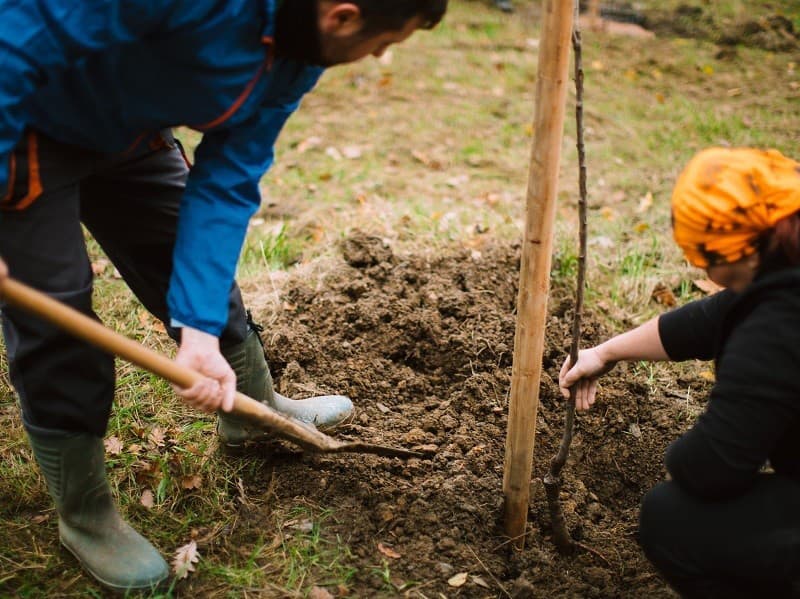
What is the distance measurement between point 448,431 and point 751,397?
1.32 meters

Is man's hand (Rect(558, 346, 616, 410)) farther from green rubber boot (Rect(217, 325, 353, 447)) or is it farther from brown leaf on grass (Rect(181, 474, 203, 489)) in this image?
brown leaf on grass (Rect(181, 474, 203, 489))

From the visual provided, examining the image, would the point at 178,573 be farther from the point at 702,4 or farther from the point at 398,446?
the point at 702,4

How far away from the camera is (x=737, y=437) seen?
161 cm

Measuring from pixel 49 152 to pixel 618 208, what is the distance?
11.7ft

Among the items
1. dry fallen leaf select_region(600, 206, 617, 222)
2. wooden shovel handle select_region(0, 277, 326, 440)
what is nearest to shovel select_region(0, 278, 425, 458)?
wooden shovel handle select_region(0, 277, 326, 440)

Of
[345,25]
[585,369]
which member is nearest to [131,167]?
[345,25]

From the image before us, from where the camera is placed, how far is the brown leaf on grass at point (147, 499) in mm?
2432

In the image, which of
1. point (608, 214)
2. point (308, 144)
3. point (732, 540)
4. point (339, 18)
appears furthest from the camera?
point (308, 144)

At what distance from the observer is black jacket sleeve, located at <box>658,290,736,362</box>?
2018 millimetres

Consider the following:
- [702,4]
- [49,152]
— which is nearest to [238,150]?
[49,152]

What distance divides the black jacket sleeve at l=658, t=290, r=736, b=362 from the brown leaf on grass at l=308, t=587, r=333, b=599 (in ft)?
3.80

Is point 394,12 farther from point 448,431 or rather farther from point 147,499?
point 147,499

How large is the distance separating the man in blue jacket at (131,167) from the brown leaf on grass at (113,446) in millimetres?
436

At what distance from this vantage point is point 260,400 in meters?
2.59
